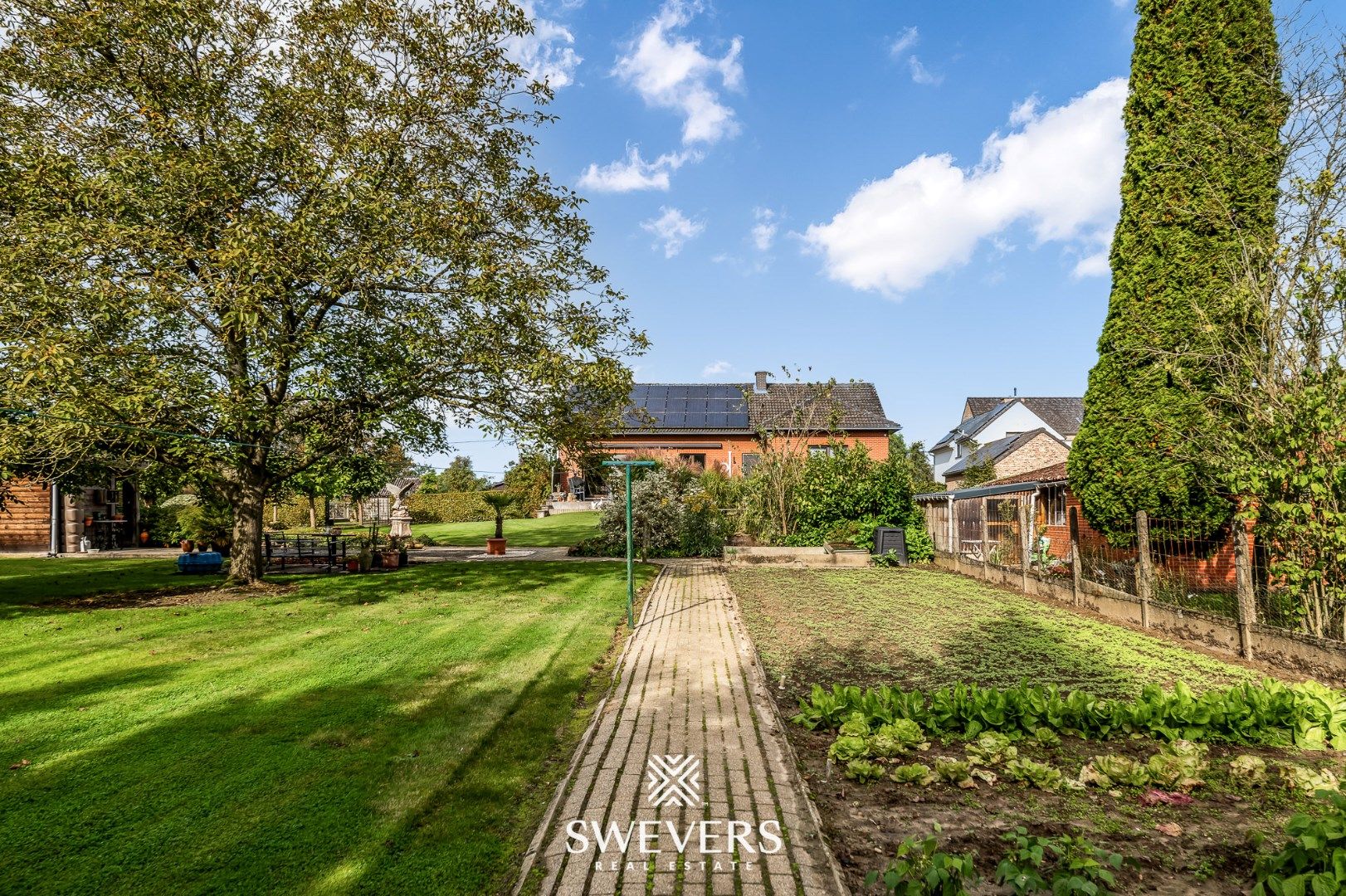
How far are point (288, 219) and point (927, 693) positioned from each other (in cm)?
1139

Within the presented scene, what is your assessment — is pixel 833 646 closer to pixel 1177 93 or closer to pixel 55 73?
pixel 1177 93

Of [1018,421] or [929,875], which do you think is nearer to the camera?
[929,875]

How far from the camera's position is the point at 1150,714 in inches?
179

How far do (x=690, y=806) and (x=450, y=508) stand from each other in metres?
36.0

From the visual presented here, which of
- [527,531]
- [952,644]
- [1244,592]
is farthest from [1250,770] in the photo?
[527,531]

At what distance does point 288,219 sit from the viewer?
33.9 ft

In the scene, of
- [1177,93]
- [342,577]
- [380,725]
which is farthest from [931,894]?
[342,577]

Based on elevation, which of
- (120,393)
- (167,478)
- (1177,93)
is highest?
(1177,93)

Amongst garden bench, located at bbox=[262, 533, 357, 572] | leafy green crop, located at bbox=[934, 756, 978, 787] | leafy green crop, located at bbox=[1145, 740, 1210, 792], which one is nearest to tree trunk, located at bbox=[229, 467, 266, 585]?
garden bench, located at bbox=[262, 533, 357, 572]

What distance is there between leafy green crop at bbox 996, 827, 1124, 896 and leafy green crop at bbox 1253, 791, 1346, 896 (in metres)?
0.53

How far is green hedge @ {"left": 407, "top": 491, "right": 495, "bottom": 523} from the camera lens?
3666 centimetres

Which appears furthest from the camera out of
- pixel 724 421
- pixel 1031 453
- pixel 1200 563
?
pixel 724 421

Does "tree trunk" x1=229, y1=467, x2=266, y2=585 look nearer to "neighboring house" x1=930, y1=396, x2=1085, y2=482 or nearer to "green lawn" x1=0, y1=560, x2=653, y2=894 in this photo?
"green lawn" x1=0, y1=560, x2=653, y2=894

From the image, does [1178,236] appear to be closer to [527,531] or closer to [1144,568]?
[1144,568]
